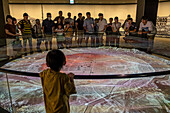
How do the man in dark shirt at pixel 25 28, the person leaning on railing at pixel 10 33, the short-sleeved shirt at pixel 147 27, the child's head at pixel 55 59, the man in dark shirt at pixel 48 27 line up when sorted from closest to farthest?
the child's head at pixel 55 59 → the person leaning on railing at pixel 10 33 → the short-sleeved shirt at pixel 147 27 → the man in dark shirt at pixel 25 28 → the man in dark shirt at pixel 48 27

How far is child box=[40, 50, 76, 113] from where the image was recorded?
1653mm

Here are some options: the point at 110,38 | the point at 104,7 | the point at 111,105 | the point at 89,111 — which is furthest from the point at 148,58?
the point at 104,7

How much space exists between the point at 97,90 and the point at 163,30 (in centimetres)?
1027

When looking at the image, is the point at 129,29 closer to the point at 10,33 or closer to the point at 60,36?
the point at 60,36

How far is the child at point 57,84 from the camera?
5.42 feet

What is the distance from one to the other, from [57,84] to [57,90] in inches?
3.0

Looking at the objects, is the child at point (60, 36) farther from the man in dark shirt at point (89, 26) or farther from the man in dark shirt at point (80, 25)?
the man in dark shirt at point (89, 26)

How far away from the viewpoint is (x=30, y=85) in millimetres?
4445

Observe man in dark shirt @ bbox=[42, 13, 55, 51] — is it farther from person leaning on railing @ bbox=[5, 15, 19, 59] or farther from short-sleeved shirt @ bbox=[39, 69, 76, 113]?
short-sleeved shirt @ bbox=[39, 69, 76, 113]

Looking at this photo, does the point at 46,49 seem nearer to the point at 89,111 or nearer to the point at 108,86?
the point at 108,86

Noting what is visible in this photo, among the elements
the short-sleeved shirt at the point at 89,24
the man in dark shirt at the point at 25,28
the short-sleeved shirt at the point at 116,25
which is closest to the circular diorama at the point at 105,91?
the man in dark shirt at the point at 25,28

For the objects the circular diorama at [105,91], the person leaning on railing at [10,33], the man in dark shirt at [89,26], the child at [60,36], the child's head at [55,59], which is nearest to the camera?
the child's head at [55,59]

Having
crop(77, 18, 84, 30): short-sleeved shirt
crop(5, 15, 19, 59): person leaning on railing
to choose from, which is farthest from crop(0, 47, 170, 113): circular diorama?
crop(77, 18, 84, 30): short-sleeved shirt

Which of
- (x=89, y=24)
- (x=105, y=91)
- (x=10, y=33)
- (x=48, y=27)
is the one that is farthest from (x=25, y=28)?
(x=105, y=91)
